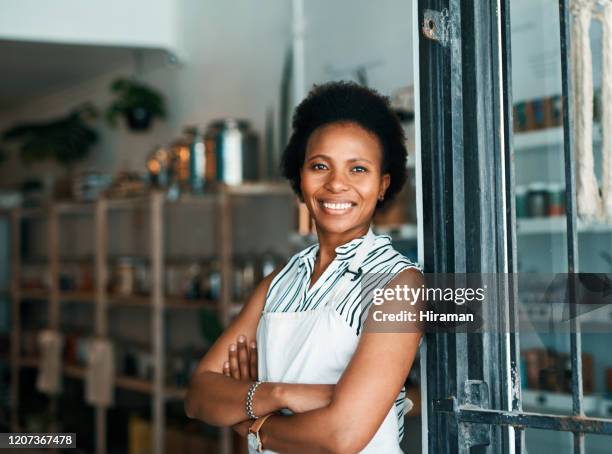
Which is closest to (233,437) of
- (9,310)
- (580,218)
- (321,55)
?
(321,55)

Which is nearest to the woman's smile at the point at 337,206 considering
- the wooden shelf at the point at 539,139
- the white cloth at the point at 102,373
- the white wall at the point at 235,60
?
the wooden shelf at the point at 539,139

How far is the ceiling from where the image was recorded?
15.5 ft

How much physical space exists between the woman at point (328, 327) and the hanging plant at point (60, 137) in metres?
4.32

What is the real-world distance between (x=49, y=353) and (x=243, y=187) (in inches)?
93.6

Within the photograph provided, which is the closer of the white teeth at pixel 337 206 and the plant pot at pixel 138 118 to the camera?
the white teeth at pixel 337 206

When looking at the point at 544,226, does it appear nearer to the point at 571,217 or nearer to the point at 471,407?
the point at 571,217

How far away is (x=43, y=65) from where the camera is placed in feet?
17.3

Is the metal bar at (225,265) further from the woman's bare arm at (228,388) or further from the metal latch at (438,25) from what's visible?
the metal latch at (438,25)

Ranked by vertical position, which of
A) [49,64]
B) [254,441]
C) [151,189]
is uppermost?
[49,64]

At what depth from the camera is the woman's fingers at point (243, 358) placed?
5.12 feet

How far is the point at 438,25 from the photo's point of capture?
142 cm

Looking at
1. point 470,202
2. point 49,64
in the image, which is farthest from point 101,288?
point 470,202

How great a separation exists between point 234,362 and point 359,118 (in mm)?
548

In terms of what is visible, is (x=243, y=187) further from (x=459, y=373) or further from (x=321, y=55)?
(x=459, y=373)
